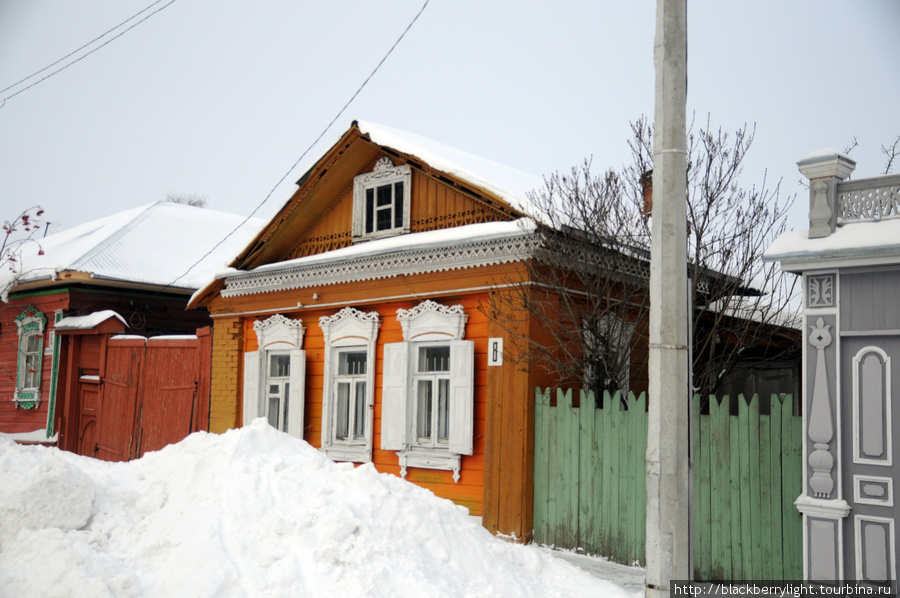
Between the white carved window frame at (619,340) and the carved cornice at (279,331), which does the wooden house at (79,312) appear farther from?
the white carved window frame at (619,340)

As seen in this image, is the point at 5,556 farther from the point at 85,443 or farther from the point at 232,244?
the point at 232,244

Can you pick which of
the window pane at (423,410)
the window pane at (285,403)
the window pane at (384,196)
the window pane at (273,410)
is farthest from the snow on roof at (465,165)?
the window pane at (273,410)

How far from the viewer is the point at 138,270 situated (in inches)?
645

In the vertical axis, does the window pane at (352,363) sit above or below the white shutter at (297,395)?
above

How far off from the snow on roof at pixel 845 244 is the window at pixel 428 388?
431 centimetres

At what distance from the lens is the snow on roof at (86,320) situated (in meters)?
15.1

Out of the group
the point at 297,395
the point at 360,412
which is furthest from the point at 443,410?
the point at 297,395

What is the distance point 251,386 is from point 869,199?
31.6ft

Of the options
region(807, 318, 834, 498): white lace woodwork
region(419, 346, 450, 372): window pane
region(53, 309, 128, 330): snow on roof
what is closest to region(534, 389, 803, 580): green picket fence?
region(807, 318, 834, 498): white lace woodwork

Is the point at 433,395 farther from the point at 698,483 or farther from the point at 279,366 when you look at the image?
the point at 698,483

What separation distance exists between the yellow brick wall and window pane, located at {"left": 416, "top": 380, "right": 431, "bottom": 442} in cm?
422

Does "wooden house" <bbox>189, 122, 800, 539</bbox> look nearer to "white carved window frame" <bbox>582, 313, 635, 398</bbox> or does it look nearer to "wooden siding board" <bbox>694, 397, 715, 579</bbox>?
"white carved window frame" <bbox>582, 313, 635, 398</bbox>

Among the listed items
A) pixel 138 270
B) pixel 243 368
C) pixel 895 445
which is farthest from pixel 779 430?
pixel 138 270

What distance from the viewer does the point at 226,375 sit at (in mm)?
13359
